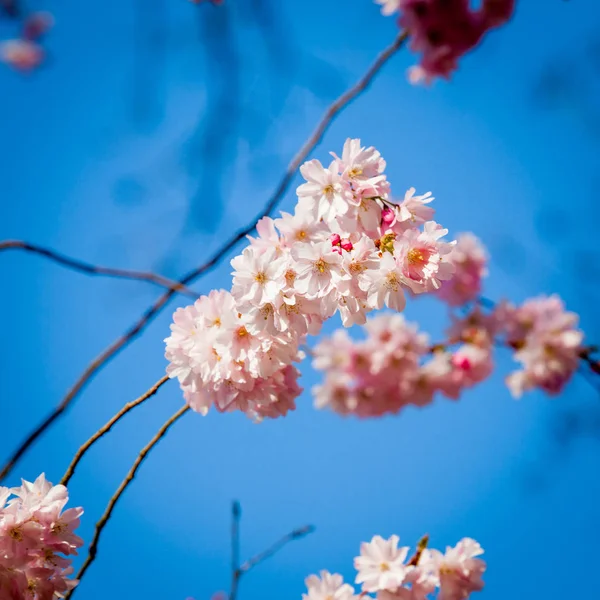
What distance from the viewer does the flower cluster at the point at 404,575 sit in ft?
5.12

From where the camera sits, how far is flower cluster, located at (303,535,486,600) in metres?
1.56

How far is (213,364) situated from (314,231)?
0.38m

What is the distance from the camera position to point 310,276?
3.65 feet

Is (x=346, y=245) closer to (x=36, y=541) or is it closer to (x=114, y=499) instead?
(x=114, y=499)

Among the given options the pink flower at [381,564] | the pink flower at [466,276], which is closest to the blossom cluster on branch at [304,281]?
the pink flower at [381,564]

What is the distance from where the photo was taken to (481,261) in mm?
4059

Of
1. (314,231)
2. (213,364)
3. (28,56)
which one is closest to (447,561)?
(213,364)

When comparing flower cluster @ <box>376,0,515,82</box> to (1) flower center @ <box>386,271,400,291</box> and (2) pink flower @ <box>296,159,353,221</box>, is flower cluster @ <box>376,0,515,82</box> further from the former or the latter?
(1) flower center @ <box>386,271,400,291</box>


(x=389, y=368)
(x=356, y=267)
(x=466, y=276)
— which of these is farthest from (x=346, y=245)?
(x=466, y=276)

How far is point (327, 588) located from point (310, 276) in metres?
1.01

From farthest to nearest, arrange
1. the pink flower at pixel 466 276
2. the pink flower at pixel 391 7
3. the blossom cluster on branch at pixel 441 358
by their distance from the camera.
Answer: the pink flower at pixel 466 276 < the blossom cluster on branch at pixel 441 358 < the pink flower at pixel 391 7

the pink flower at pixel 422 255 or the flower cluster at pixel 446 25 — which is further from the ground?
the flower cluster at pixel 446 25

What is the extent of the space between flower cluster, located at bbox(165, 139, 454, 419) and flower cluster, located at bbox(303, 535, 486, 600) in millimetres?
674

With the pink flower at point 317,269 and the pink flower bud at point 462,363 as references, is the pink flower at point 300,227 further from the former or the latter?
the pink flower bud at point 462,363
